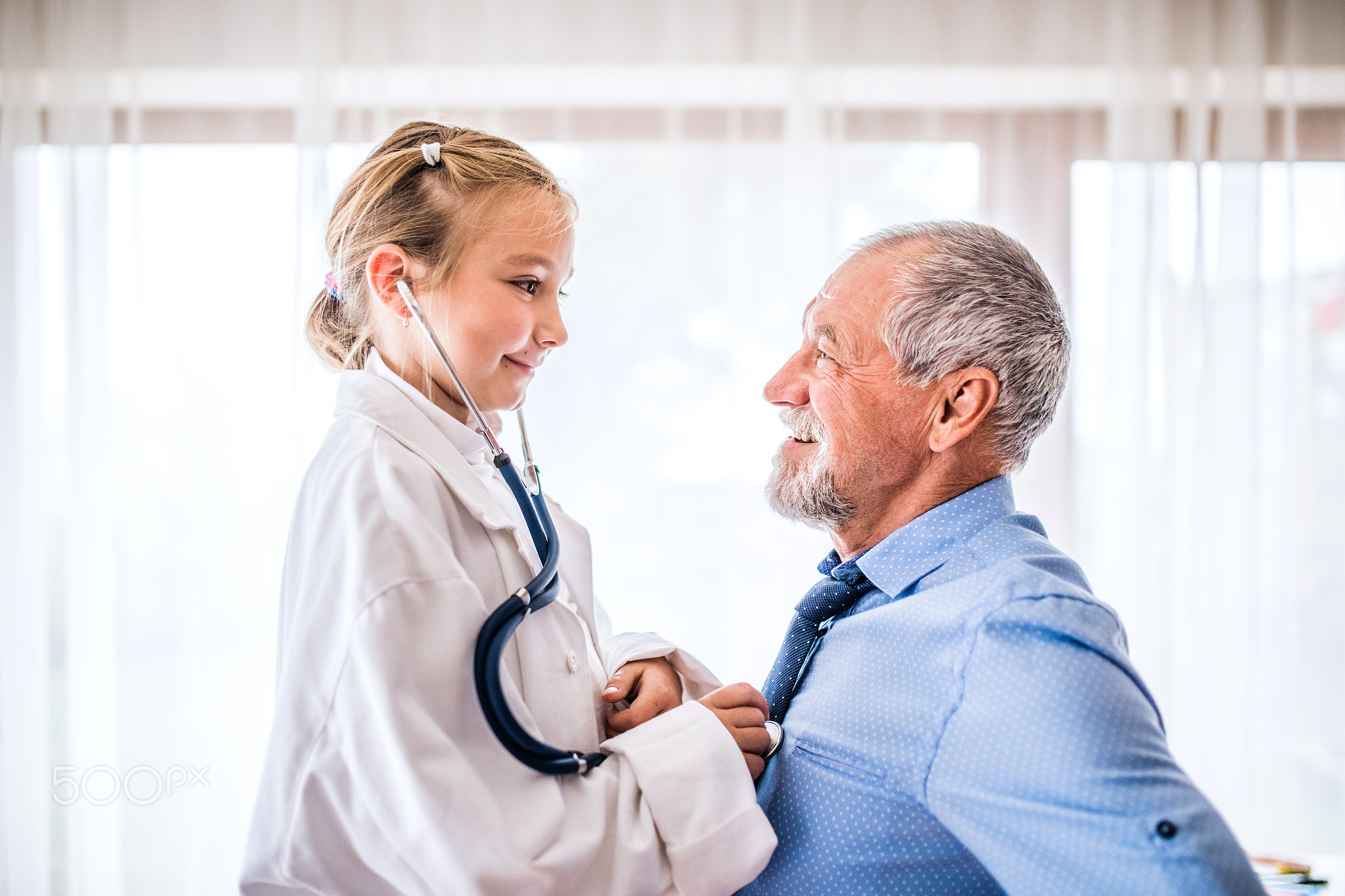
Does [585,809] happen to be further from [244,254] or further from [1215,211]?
[1215,211]

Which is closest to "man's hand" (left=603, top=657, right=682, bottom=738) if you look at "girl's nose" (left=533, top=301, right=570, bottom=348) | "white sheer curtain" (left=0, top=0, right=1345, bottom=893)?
"girl's nose" (left=533, top=301, right=570, bottom=348)

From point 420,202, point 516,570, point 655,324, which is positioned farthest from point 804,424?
point 655,324

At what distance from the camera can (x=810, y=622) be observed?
1.27 meters

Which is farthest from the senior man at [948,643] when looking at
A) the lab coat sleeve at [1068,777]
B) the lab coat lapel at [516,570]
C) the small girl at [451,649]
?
the lab coat lapel at [516,570]

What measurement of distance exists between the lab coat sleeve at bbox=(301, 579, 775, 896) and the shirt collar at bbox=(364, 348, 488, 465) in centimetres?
26

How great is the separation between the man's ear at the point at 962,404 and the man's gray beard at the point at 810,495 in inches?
6.2

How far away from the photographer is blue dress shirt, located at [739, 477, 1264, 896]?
0.78 m

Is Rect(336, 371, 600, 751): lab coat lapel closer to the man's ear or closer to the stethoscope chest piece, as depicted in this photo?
the stethoscope chest piece

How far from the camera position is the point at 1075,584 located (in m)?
1.07

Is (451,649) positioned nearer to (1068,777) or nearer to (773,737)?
(773,737)

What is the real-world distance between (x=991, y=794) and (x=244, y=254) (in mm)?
2473

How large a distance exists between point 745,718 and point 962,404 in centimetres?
52

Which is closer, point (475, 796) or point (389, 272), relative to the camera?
point (475, 796)

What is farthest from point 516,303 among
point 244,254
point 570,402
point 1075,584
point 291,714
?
point 244,254
